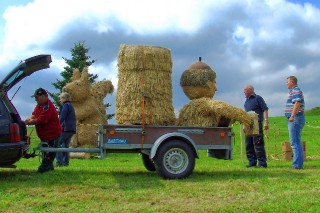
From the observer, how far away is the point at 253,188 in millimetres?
8055

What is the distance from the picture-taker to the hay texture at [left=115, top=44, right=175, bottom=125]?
937 centimetres

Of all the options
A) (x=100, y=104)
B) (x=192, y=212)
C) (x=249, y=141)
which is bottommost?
(x=192, y=212)

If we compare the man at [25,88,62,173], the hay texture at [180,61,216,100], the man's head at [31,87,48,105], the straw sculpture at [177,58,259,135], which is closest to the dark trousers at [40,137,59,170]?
the man at [25,88,62,173]

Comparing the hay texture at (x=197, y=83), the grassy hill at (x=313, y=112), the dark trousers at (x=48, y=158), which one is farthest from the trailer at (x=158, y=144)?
the grassy hill at (x=313, y=112)

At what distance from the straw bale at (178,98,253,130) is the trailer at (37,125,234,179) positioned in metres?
0.48

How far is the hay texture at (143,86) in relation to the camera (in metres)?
9.37

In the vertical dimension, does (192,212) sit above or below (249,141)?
below

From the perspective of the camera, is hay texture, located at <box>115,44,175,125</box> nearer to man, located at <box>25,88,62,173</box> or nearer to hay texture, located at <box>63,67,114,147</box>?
man, located at <box>25,88,62,173</box>

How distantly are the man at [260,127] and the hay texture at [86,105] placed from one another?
9.51 meters

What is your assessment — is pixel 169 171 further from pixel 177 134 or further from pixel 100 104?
pixel 100 104

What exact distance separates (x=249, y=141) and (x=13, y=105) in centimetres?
575

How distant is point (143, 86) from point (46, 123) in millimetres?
1996

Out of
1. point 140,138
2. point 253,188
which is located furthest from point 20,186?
point 253,188

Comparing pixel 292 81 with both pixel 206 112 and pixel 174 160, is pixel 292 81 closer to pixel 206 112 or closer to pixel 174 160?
pixel 206 112
